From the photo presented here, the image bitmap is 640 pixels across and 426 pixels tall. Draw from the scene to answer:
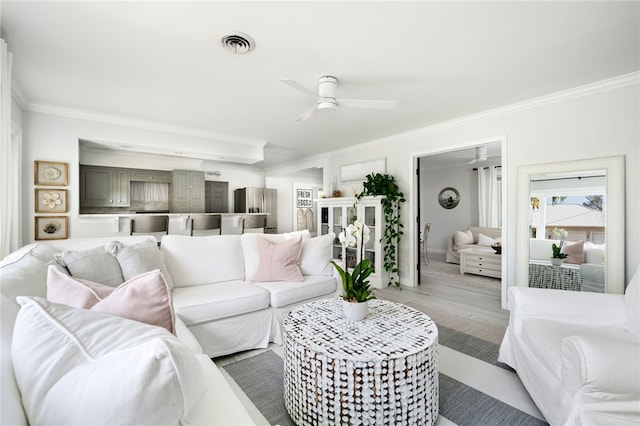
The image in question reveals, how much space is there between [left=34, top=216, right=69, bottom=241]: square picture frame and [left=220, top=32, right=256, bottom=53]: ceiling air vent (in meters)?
3.07

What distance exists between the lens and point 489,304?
362cm

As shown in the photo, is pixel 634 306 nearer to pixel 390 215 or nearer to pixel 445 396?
pixel 445 396

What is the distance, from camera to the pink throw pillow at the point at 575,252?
9.52ft

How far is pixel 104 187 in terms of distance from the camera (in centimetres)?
540

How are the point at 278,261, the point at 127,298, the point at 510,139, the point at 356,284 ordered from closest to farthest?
the point at 127,298, the point at 356,284, the point at 278,261, the point at 510,139

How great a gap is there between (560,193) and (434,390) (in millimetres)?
2680

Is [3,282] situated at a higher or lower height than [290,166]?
lower

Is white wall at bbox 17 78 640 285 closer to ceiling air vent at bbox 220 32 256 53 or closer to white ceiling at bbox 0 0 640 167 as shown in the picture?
white ceiling at bbox 0 0 640 167

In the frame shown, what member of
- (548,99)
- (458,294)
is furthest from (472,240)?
(548,99)

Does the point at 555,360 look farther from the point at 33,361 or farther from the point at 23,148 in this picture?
the point at 23,148

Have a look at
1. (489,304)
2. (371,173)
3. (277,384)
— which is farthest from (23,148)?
(489,304)

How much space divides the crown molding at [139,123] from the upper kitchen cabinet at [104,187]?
6.56ft

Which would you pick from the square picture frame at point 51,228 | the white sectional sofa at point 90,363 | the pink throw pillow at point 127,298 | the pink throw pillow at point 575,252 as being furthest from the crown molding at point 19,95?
the pink throw pillow at point 575,252

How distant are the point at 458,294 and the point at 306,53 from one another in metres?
3.62
